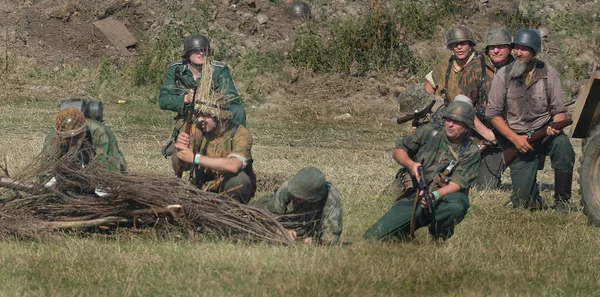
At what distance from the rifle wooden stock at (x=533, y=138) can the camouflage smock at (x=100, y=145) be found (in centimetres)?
391

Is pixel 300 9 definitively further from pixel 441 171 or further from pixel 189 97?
pixel 441 171

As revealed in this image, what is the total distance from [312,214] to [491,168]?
11.4 feet

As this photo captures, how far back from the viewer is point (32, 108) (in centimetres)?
1838

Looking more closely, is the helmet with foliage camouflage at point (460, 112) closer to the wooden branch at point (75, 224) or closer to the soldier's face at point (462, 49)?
the wooden branch at point (75, 224)

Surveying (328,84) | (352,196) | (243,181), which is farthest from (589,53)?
(243,181)

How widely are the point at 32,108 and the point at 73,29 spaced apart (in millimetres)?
3768

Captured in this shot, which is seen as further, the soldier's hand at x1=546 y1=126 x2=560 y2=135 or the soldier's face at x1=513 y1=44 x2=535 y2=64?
the soldier's hand at x1=546 y1=126 x2=560 y2=135

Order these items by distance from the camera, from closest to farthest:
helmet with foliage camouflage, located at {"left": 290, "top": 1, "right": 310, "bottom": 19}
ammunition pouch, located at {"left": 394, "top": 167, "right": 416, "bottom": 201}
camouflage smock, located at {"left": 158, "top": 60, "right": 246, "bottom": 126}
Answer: ammunition pouch, located at {"left": 394, "top": 167, "right": 416, "bottom": 201} < camouflage smock, located at {"left": 158, "top": 60, "right": 246, "bottom": 126} < helmet with foliage camouflage, located at {"left": 290, "top": 1, "right": 310, "bottom": 19}

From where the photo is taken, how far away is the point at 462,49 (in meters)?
12.0

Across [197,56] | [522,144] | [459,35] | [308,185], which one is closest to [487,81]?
[459,35]

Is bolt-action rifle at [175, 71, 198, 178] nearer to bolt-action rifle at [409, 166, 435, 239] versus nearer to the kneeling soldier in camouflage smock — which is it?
the kneeling soldier in camouflage smock

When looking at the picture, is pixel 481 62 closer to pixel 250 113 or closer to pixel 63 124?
pixel 63 124

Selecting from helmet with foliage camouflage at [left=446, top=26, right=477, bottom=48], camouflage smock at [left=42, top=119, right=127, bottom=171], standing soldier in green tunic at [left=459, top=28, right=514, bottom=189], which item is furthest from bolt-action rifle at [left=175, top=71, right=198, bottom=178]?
Result: standing soldier in green tunic at [left=459, top=28, right=514, bottom=189]

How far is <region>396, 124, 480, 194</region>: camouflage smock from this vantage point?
8.98 m
